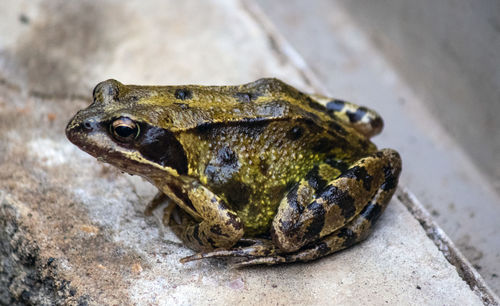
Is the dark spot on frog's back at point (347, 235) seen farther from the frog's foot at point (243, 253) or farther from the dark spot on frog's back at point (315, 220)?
the frog's foot at point (243, 253)

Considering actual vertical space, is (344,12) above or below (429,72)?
above

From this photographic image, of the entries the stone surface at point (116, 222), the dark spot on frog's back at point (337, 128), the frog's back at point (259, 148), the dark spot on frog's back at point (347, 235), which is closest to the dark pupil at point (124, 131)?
the frog's back at point (259, 148)

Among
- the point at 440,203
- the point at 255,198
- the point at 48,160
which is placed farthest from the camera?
the point at 440,203

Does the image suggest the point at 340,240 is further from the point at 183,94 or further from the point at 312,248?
the point at 183,94

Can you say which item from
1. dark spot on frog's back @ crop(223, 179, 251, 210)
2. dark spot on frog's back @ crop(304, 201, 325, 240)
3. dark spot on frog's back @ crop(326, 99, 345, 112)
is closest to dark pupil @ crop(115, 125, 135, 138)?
dark spot on frog's back @ crop(223, 179, 251, 210)

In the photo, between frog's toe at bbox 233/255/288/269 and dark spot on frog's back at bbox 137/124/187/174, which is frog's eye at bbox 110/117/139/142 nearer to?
dark spot on frog's back at bbox 137/124/187/174

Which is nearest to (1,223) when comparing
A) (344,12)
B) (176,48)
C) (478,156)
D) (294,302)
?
(294,302)

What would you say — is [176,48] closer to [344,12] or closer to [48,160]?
[48,160]
